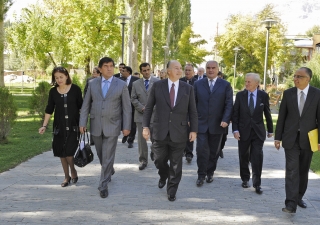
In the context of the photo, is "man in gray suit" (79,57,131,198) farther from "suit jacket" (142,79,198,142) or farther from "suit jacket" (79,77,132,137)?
"suit jacket" (142,79,198,142)

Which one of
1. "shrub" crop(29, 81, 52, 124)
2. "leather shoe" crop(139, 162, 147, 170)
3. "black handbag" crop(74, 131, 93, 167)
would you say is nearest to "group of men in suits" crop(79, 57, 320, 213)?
"black handbag" crop(74, 131, 93, 167)

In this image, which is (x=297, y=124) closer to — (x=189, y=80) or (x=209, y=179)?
(x=209, y=179)

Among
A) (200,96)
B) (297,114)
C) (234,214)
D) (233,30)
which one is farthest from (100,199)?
(233,30)

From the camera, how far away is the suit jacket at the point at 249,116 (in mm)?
7457

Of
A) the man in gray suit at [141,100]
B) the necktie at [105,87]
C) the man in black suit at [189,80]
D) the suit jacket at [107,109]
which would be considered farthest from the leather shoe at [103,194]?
the man in black suit at [189,80]

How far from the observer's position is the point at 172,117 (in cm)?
670


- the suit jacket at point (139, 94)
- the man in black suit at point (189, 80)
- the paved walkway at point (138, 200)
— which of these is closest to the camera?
the paved walkway at point (138, 200)

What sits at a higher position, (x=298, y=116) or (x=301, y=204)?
(x=298, y=116)

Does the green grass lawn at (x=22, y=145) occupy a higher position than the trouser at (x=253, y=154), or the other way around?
the trouser at (x=253, y=154)

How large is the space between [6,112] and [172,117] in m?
6.98

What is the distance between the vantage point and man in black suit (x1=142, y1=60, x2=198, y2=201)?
6711mm

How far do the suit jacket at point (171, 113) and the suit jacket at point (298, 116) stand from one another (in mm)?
1327

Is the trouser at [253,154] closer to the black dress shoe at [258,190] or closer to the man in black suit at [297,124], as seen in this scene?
the black dress shoe at [258,190]

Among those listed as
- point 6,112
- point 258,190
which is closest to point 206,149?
point 258,190
